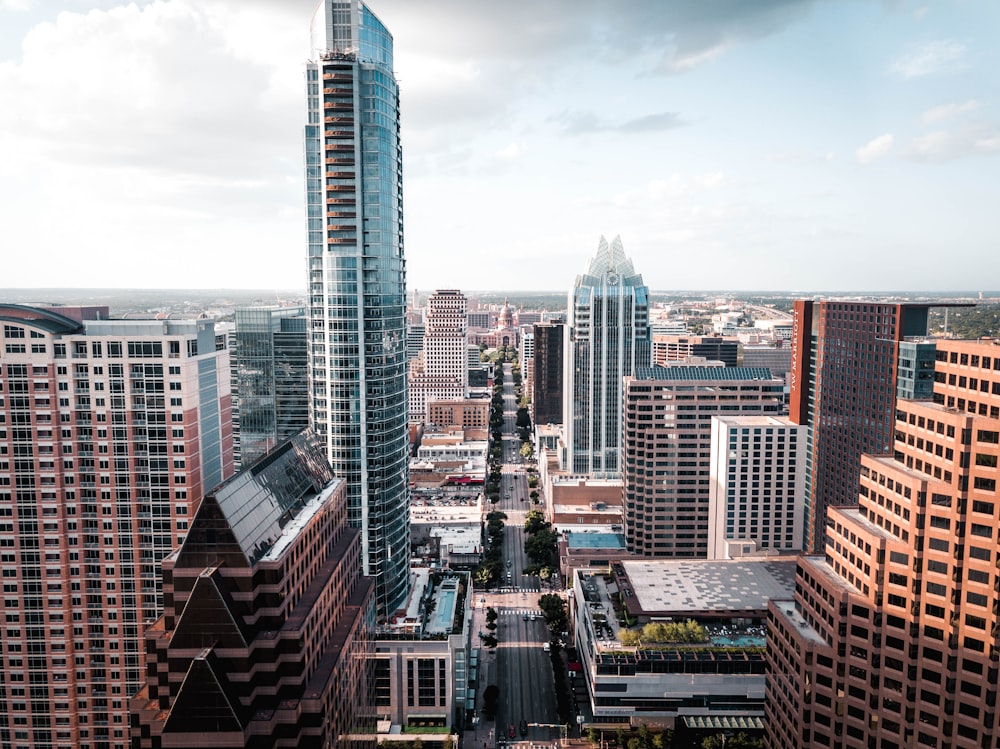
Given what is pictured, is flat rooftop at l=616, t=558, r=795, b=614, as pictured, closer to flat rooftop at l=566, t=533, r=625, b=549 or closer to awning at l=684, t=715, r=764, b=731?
awning at l=684, t=715, r=764, b=731

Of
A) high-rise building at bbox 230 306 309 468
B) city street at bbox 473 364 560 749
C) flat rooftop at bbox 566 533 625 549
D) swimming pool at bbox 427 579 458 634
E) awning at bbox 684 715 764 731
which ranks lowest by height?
city street at bbox 473 364 560 749

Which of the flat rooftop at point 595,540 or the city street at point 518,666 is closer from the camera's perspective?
the city street at point 518,666

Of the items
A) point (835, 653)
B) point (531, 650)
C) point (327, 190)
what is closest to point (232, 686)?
point (835, 653)

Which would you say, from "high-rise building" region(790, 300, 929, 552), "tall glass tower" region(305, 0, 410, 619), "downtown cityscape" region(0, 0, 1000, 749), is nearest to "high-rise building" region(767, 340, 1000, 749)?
"downtown cityscape" region(0, 0, 1000, 749)

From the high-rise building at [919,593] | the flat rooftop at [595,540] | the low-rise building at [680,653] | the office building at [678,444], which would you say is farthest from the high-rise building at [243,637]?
the flat rooftop at [595,540]

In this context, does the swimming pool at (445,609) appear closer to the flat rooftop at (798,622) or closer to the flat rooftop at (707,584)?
the flat rooftop at (707,584)

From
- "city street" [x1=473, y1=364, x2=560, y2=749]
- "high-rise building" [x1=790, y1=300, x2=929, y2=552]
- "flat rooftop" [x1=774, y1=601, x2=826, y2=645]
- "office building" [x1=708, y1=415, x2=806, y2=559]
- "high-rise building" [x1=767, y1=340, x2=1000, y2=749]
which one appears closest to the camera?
"high-rise building" [x1=767, y1=340, x2=1000, y2=749]
